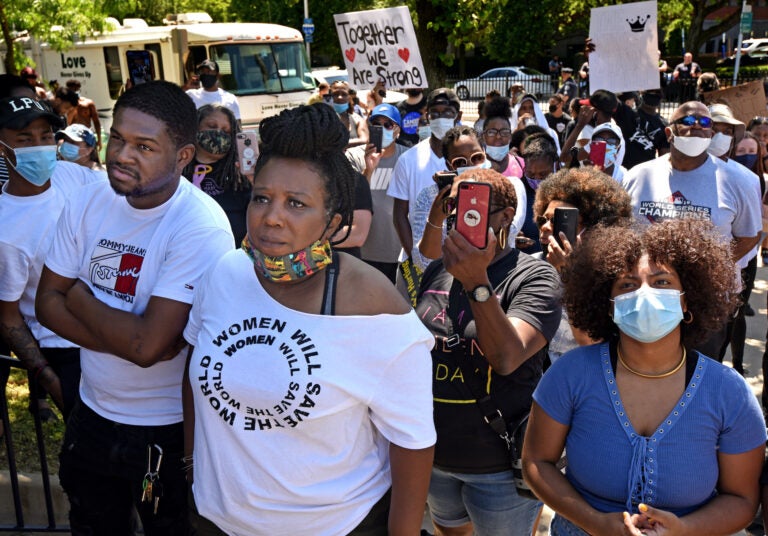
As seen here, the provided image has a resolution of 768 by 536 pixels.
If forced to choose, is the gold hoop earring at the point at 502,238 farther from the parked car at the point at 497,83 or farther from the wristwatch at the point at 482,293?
the parked car at the point at 497,83

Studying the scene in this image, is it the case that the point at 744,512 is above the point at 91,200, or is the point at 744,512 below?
below

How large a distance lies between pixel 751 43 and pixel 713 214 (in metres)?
40.1

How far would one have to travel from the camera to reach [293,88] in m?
19.7

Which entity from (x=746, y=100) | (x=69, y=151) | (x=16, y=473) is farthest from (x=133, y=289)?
(x=746, y=100)

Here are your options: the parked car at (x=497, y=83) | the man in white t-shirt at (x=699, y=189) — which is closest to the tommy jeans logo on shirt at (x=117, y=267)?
the man in white t-shirt at (x=699, y=189)

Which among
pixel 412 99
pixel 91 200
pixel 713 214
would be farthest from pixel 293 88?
pixel 91 200

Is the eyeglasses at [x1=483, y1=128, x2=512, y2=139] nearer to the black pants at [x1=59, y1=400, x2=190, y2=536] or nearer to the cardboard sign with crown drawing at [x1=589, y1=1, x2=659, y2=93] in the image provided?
the cardboard sign with crown drawing at [x1=589, y1=1, x2=659, y2=93]

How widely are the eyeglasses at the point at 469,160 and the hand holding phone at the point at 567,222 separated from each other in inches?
49.7

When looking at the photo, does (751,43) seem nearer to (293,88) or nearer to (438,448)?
(293,88)

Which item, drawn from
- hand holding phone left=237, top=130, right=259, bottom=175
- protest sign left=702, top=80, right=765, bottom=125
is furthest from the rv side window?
hand holding phone left=237, top=130, right=259, bottom=175

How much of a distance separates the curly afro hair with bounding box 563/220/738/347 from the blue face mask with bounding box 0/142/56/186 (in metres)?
2.47

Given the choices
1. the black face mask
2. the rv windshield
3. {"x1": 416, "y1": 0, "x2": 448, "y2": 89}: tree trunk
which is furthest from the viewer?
the rv windshield

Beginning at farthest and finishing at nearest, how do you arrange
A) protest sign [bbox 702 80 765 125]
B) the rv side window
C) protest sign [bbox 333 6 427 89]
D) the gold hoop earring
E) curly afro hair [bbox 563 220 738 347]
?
1. the rv side window
2. protest sign [bbox 702 80 765 125]
3. protest sign [bbox 333 6 427 89]
4. the gold hoop earring
5. curly afro hair [bbox 563 220 738 347]

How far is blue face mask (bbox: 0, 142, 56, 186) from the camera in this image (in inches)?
141
